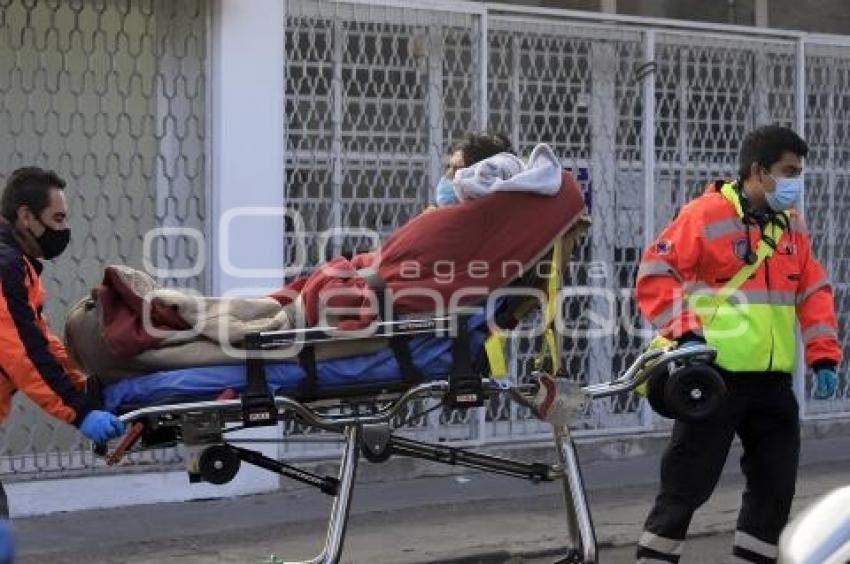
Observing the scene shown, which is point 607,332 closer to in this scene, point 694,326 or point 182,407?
point 694,326

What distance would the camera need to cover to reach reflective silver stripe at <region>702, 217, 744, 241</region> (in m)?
5.64

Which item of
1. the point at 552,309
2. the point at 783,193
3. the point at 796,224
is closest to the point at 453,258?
the point at 552,309

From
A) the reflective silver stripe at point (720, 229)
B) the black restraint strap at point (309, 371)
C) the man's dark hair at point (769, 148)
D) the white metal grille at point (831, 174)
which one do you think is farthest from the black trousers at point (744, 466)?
the white metal grille at point (831, 174)

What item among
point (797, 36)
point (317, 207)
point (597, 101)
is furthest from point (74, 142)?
point (797, 36)

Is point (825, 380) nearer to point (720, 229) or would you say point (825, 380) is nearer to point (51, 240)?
point (720, 229)

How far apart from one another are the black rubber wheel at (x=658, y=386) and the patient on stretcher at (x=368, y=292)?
605 mm

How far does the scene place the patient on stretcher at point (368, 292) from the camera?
4531mm

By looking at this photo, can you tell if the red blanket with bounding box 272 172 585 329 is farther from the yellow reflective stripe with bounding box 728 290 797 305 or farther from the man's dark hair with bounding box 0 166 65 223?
the yellow reflective stripe with bounding box 728 290 797 305

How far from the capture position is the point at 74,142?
8.09 meters

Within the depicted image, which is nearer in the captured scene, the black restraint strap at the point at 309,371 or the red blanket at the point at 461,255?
the black restraint strap at the point at 309,371

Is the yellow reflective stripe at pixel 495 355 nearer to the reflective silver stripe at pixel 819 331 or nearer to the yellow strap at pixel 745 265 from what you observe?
the yellow strap at pixel 745 265

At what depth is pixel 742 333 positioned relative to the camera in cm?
557

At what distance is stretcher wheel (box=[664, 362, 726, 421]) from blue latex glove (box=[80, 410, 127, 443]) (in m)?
1.92

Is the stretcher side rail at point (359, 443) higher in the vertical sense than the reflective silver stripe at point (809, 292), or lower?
→ lower
